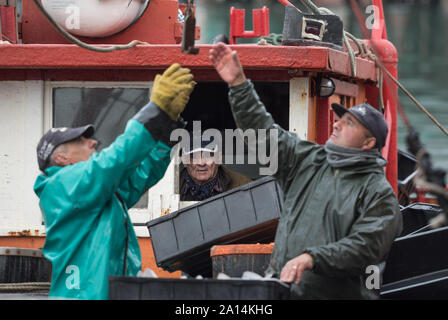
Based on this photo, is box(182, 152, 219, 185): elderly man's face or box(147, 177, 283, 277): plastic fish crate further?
box(182, 152, 219, 185): elderly man's face

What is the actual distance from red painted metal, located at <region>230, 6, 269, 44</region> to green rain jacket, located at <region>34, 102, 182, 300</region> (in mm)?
3961

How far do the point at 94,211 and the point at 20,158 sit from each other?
2592 mm

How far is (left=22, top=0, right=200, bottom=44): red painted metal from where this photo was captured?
7.72 metres

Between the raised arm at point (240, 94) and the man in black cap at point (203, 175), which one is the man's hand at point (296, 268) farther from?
the man in black cap at point (203, 175)

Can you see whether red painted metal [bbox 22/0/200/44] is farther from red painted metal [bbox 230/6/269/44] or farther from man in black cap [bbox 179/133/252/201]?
man in black cap [bbox 179/133/252/201]

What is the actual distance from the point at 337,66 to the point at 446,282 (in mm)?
1926

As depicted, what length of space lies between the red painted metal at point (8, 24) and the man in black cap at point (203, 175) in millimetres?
1811

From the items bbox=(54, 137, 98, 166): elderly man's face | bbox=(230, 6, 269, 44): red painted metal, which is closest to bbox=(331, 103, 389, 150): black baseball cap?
bbox=(54, 137, 98, 166): elderly man's face

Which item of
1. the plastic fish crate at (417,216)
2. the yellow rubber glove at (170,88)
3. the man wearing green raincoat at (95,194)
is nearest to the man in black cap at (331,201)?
the yellow rubber glove at (170,88)

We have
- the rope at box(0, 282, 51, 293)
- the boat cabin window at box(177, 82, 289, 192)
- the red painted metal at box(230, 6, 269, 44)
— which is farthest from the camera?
the boat cabin window at box(177, 82, 289, 192)

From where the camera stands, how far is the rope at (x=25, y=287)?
583 cm

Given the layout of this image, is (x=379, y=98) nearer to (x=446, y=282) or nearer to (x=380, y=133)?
(x=446, y=282)

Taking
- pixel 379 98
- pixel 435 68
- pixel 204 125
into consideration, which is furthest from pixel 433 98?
pixel 379 98

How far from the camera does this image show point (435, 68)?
47.0m
